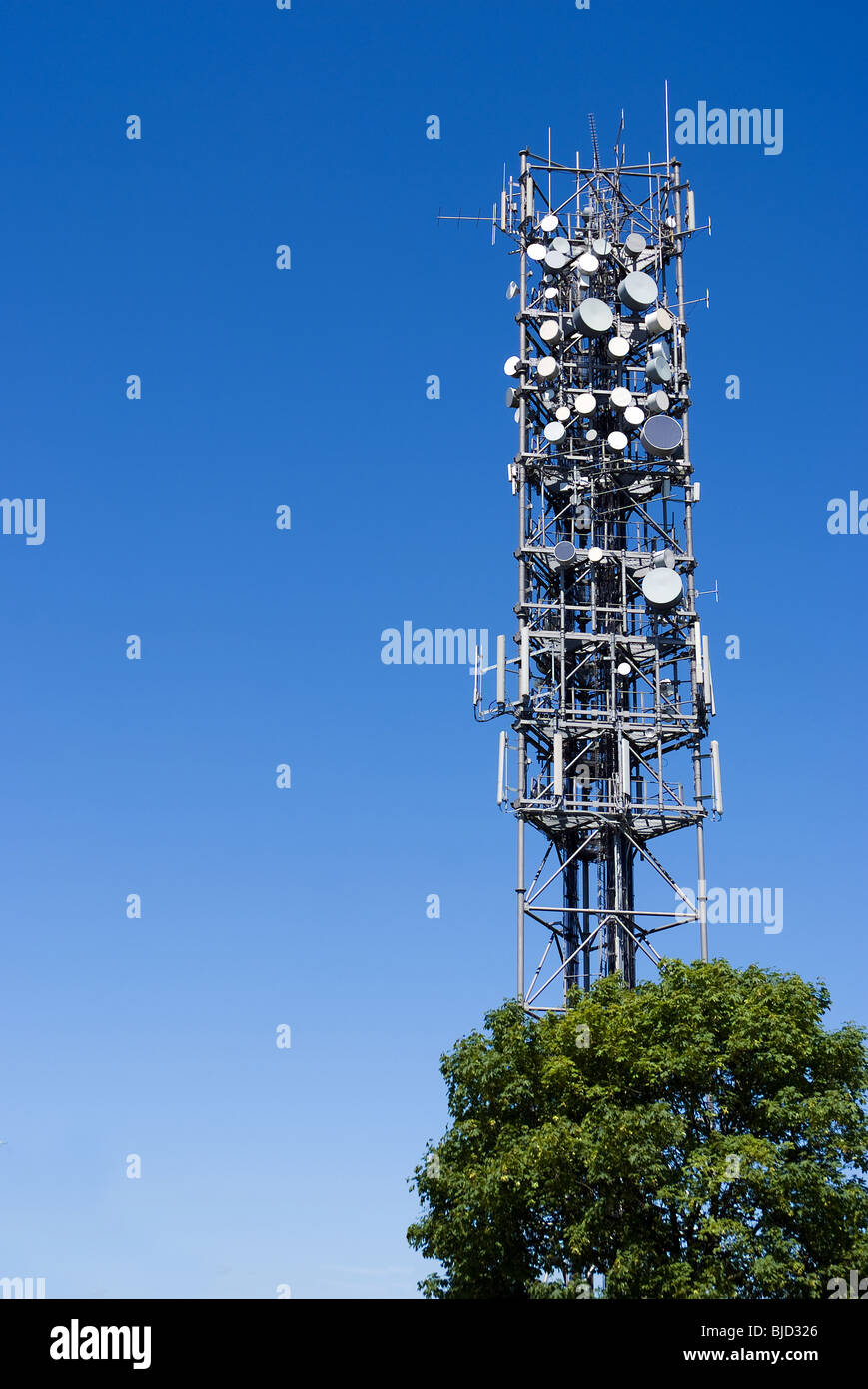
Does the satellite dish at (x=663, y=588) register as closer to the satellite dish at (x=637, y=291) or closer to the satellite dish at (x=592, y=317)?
the satellite dish at (x=592, y=317)

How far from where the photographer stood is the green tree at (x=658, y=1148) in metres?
50.1

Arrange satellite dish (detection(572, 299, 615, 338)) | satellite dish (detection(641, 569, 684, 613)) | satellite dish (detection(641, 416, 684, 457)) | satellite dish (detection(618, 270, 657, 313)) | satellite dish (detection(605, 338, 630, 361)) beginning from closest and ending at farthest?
satellite dish (detection(641, 569, 684, 613)) → satellite dish (detection(641, 416, 684, 457)) → satellite dish (detection(605, 338, 630, 361)) → satellite dish (detection(572, 299, 615, 338)) → satellite dish (detection(618, 270, 657, 313))

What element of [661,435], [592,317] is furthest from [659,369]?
[592,317]

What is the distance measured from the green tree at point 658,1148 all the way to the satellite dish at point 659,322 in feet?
118

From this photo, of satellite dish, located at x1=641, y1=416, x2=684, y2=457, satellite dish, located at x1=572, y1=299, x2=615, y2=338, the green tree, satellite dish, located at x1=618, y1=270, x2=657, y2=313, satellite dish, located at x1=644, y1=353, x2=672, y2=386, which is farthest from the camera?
satellite dish, located at x1=618, y1=270, x2=657, y2=313

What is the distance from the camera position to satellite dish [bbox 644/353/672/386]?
262ft

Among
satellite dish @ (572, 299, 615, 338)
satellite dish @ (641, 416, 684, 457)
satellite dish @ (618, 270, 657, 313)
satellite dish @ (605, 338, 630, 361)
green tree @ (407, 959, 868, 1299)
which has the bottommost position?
green tree @ (407, 959, 868, 1299)

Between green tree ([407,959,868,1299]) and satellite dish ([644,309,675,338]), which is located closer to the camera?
green tree ([407,959,868,1299])

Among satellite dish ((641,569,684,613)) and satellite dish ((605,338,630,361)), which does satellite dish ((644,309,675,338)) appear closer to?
satellite dish ((605,338,630,361))

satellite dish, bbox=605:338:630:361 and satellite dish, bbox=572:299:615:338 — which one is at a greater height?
satellite dish, bbox=572:299:615:338

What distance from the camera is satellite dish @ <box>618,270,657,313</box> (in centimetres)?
8150

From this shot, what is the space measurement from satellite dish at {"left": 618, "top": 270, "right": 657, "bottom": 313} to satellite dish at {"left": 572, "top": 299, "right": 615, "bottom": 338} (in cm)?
131
